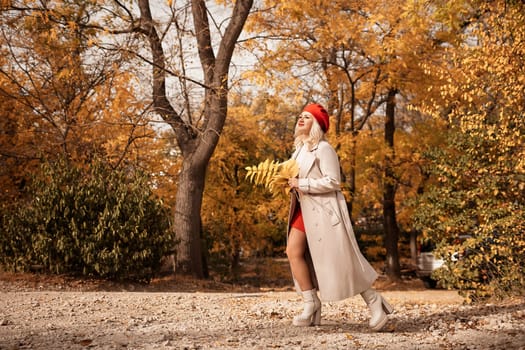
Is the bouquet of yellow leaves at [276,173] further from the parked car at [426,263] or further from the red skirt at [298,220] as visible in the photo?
the parked car at [426,263]

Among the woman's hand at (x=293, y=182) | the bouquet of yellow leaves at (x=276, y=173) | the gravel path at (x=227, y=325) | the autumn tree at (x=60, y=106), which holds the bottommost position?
the gravel path at (x=227, y=325)

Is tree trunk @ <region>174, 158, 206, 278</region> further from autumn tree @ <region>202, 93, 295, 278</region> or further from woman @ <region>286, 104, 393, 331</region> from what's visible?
woman @ <region>286, 104, 393, 331</region>

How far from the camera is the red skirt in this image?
16.7 feet

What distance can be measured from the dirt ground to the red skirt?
891 mm

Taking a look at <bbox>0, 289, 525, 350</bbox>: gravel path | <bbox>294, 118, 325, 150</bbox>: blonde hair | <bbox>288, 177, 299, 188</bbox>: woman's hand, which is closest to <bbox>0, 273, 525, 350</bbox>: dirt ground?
<bbox>0, 289, 525, 350</bbox>: gravel path

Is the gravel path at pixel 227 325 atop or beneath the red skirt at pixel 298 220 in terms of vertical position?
beneath

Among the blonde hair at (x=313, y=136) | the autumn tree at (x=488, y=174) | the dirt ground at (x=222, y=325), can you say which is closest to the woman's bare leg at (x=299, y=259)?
the dirt ground at (x=222, y=325)

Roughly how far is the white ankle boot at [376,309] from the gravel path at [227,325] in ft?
0.35

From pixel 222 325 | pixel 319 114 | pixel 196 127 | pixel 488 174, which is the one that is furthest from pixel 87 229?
pixel 488 174

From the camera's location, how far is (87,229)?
400 inches

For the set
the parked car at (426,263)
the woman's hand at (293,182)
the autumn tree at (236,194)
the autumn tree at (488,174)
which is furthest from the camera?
the autumn tree at (236,194)

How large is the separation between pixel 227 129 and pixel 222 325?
14.0 meters

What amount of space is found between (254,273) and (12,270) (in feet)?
43.3

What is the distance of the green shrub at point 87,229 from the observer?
1004cm
